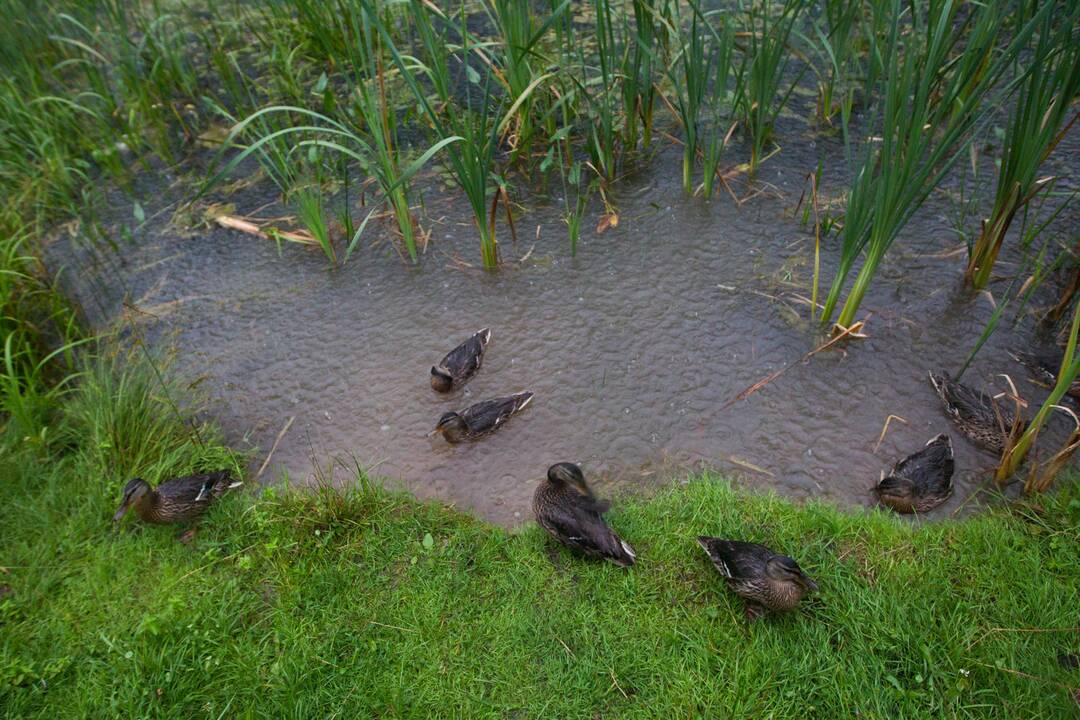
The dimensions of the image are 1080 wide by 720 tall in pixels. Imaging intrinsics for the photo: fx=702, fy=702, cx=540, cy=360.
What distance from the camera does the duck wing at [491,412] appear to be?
3572 mm

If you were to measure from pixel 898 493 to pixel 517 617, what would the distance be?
5.73ft

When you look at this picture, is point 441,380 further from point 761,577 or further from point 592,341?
point 761,577

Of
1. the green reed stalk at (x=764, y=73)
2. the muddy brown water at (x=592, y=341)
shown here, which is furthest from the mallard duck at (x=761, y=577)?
the green reed stalk at (x=764, y=73)

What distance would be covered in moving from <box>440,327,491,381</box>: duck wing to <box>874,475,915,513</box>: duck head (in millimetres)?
2106

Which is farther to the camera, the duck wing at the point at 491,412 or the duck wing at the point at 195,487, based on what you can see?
the duck wing at the point at 491,412

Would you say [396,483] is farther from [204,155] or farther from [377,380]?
[204,155]

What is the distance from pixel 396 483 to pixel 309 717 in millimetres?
1111

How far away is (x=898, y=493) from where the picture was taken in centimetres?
309

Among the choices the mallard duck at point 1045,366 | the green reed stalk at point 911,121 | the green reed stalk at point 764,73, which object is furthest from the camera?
the green reed stalk at point 764,73

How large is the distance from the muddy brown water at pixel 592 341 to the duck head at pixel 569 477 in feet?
0.72

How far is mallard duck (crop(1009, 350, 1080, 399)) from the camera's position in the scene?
3.47 m

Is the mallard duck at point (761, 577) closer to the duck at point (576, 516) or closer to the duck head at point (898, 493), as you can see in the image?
the duck at point (576, 516)

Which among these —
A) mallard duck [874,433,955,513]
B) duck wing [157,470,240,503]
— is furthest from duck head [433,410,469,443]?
mallard duck [874,433,955,513]

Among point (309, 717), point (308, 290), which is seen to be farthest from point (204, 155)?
point (309, 717)
